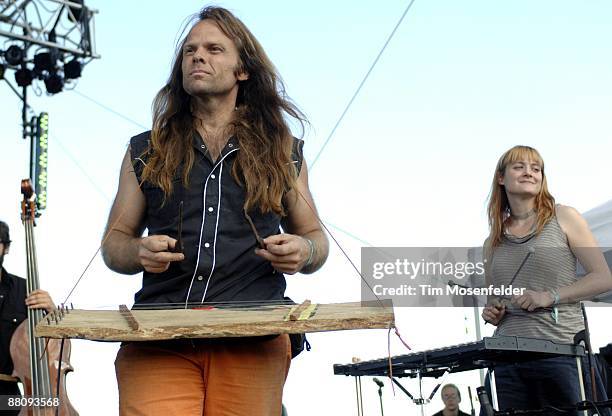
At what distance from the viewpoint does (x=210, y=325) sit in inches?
80.2

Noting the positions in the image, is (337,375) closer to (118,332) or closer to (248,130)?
(248,130)

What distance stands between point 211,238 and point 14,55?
9657 mm

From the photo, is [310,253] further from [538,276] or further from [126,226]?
[538,276]

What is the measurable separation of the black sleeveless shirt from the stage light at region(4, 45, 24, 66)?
30.8 ft

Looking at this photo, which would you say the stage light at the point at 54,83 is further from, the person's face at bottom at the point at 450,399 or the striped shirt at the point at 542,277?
the striped shirt at the point at 542,277

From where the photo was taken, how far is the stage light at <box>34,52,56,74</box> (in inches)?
455

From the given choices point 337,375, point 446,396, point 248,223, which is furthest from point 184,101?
point 446,396

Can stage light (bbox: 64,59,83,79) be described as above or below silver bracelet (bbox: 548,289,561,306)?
above

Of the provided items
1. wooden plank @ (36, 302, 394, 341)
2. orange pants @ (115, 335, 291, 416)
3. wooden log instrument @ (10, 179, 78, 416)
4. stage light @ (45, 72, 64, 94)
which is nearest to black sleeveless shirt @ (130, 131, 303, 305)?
orange pants @ (115, 335, 291, 416)

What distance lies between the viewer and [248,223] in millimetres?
2596

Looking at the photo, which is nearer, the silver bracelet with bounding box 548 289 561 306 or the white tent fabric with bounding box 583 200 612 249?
the silver bracelet with bounding box 548 289 561 306

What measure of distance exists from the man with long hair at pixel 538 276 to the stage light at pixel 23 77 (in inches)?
336

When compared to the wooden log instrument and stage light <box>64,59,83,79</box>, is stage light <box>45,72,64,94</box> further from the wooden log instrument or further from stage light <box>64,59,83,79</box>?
the wooden log instrument

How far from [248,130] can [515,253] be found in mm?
1828
